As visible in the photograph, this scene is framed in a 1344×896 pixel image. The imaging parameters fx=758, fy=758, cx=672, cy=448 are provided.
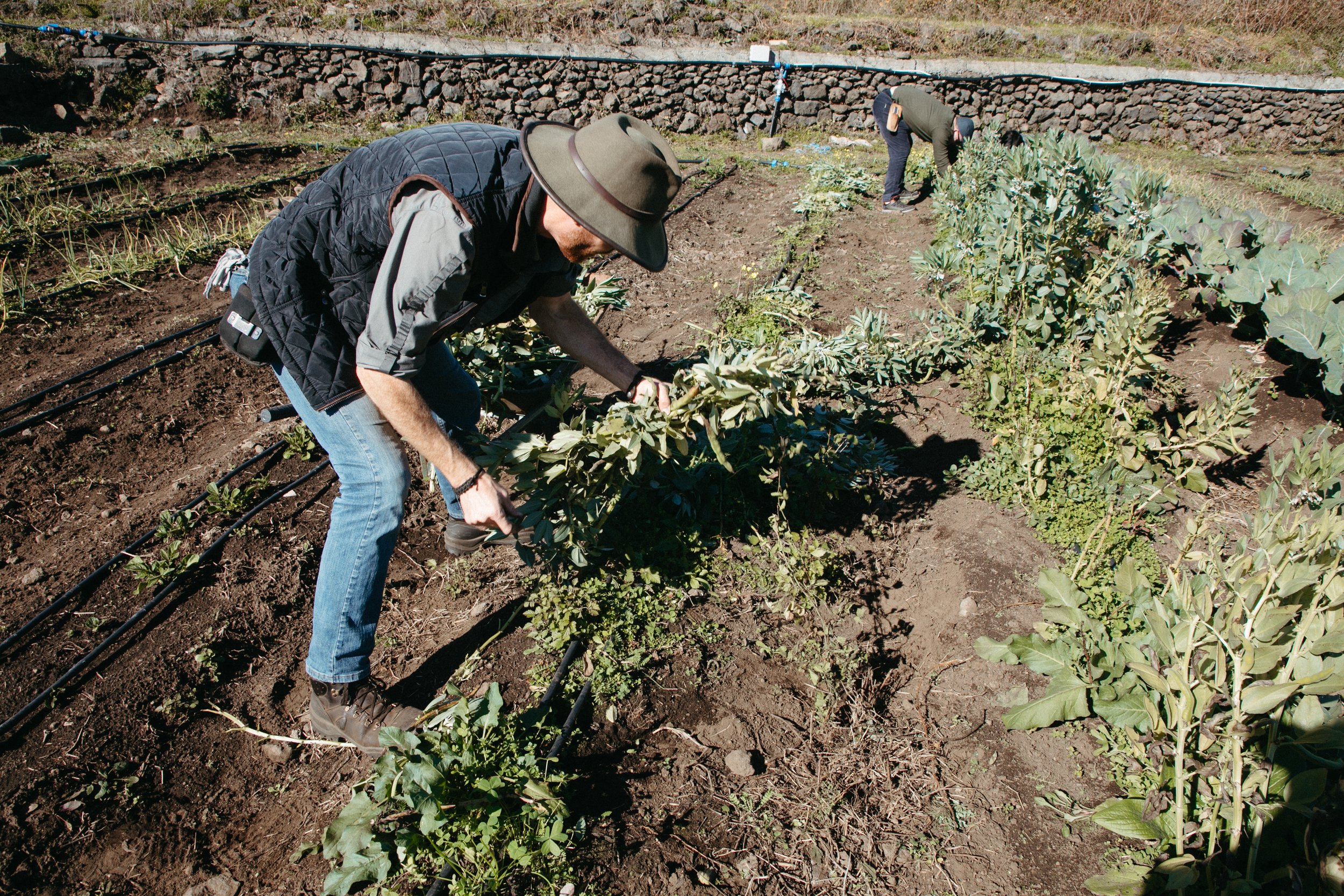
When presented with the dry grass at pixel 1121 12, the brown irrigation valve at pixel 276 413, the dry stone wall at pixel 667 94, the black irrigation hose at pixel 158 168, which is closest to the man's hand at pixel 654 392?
the brown irrigation valve at pixel 276 413

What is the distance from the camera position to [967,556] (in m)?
3.02

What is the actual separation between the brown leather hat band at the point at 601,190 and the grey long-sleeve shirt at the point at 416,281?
12.1 inches

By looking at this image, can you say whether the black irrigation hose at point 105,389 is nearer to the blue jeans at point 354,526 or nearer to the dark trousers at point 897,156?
the blue jeans at point 354,526

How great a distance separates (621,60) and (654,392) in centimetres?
1117

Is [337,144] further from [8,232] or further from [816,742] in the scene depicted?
[816,742]

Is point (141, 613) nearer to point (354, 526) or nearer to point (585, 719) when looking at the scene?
point (354, 526)

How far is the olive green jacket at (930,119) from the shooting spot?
25.6 feet

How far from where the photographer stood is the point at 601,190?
73.0 inches

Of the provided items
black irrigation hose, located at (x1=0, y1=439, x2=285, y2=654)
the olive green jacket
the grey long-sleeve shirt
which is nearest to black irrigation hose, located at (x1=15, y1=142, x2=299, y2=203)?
black irrigation hose, located at (x1=0, y1=439, x2=285, y2=654)

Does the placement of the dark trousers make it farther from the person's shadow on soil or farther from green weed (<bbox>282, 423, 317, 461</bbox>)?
the person's shadow on soil

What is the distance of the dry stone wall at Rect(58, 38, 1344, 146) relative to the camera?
36.2 feet

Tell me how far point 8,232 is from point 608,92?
28.2 feet

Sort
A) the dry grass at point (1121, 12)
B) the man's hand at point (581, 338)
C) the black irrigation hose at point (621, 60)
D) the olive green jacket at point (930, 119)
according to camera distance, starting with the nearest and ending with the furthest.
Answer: the man's hand at point (581, 338), the olive green jacket at point (930, 119), the black irrigation hose at point (621, 60), the dry grass at point (1121, 12)

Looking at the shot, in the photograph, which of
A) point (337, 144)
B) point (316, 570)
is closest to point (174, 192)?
point (337, 144)
